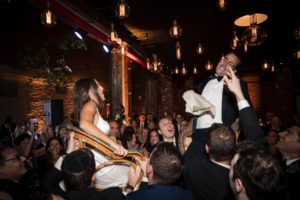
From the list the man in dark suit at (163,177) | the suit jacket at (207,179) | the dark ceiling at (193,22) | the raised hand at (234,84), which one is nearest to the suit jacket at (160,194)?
the man in dark suit at (163,177)

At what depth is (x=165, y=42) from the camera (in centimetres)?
845

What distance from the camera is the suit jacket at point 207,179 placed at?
62.4 inches

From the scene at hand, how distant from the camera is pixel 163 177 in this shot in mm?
1434

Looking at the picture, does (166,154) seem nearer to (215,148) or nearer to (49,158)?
(215,148)

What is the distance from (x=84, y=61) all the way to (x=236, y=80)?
1041 cm

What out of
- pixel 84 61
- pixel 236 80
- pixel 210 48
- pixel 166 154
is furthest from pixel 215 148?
pixel 84 61

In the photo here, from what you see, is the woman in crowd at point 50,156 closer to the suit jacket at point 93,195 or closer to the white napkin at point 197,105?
the suit jacket at point 93,195

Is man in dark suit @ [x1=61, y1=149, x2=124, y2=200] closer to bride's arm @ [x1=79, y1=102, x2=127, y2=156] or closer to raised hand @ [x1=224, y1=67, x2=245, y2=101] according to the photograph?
bride's arm @ [x1=79, y1=102, x2=127, y2=156]

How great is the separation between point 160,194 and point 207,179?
0.45 m

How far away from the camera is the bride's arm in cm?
156

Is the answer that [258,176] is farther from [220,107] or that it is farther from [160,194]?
[220,107]

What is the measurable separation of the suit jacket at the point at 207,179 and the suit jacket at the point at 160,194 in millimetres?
274

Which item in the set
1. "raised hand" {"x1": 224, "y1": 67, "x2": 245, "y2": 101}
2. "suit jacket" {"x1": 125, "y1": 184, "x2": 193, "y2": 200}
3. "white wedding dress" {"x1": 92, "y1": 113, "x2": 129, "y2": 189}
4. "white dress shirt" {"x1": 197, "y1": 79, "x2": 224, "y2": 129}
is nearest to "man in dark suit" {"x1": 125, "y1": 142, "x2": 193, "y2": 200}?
"suit jacket" {"x1": 125, "y1": 184, "x2": 193, "y2": 200}

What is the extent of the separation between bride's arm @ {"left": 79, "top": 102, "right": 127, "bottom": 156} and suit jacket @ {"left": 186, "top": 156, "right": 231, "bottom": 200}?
1.75 ft
